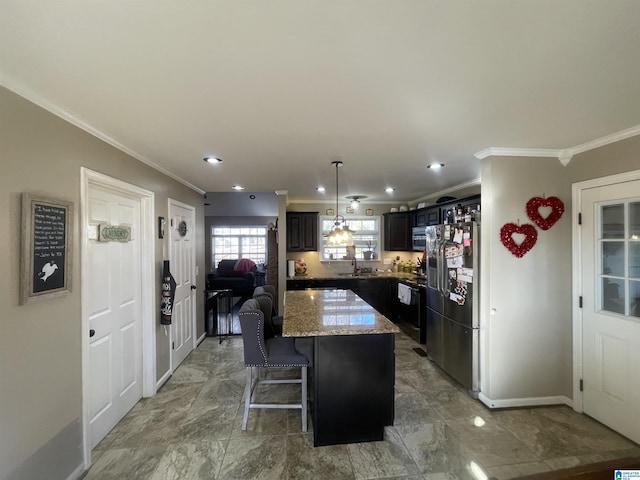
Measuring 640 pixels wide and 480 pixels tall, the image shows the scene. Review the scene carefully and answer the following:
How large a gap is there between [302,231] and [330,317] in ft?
10.7

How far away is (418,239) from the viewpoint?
17.2ft

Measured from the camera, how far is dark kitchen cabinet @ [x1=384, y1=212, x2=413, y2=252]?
5645 mm

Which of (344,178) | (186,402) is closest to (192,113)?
(344,178)

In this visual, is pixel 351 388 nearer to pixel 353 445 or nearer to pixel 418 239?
pixel 353 445

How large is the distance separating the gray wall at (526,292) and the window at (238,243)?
8.51m

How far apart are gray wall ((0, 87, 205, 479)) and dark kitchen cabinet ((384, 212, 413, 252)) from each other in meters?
4.84

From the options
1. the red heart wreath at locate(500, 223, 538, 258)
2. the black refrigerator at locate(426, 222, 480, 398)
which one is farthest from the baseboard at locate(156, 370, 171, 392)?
the red heart wreath at locate(500, 223, 538, 258)

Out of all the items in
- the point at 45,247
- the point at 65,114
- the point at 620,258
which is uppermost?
the point at 65,114

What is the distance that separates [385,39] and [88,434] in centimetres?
305

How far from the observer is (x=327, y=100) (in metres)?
1.67

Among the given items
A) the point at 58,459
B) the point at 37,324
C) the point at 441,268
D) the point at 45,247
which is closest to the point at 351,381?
the point at 441,268

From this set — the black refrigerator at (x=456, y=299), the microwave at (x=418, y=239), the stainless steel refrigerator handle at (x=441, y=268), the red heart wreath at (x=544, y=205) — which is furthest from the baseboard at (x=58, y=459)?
the microwave at (x=418, y=239)

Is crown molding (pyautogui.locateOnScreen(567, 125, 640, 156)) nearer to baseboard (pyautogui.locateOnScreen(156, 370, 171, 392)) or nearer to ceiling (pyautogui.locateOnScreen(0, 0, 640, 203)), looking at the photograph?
ceiling (pyautogui.locateOnScreen(0, 0, 640, 203))

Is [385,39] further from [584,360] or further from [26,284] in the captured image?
[584,360]
